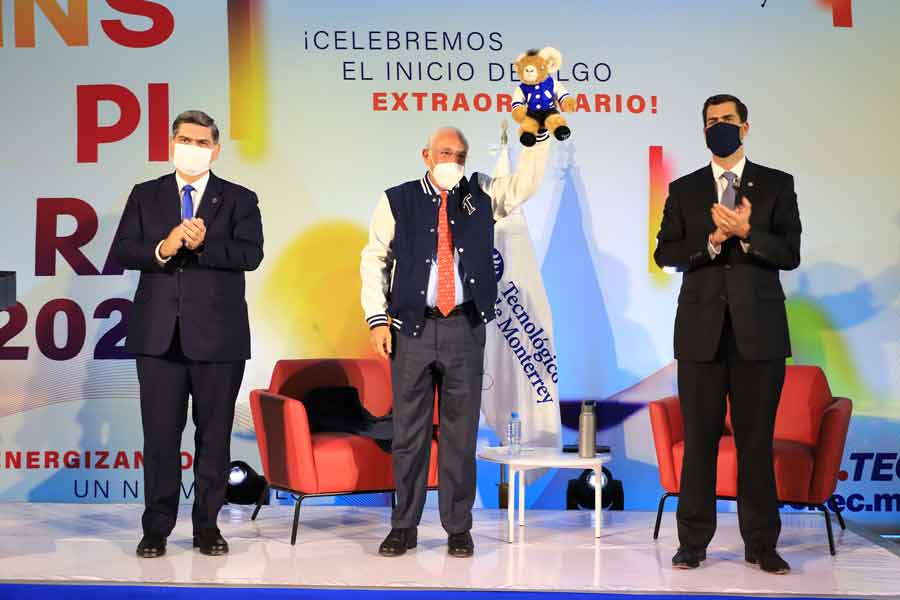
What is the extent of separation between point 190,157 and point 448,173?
1.03 m

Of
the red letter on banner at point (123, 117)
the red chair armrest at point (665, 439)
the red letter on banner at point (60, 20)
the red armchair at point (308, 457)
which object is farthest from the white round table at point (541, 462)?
the red letter on banner at point (60, 20)

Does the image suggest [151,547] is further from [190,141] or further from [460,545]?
[190,141]

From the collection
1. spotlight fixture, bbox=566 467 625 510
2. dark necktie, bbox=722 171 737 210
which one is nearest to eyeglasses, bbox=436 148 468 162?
dark necktie, bbox=722 171 737 210

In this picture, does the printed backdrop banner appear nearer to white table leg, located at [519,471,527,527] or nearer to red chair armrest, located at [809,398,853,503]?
white table leg, located at [519,471,527,527]

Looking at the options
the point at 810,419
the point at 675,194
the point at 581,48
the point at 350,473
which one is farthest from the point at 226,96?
the point at 810,419

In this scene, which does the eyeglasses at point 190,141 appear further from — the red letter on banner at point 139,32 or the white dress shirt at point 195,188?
the red letter on banner at point 139,32

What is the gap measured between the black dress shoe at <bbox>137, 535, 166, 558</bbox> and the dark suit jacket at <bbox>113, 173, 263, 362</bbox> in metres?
0.76

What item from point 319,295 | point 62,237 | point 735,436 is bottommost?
point 735,436

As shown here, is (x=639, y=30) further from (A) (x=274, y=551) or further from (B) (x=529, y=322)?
(A) (x=274, y=551)

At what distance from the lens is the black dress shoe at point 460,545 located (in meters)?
4.50

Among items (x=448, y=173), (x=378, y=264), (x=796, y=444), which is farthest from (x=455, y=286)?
(x=796, y=444)

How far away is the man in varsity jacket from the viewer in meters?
4.48

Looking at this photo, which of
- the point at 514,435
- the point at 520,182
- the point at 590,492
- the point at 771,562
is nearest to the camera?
the point at 771,562

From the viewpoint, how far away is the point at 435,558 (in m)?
4.46
